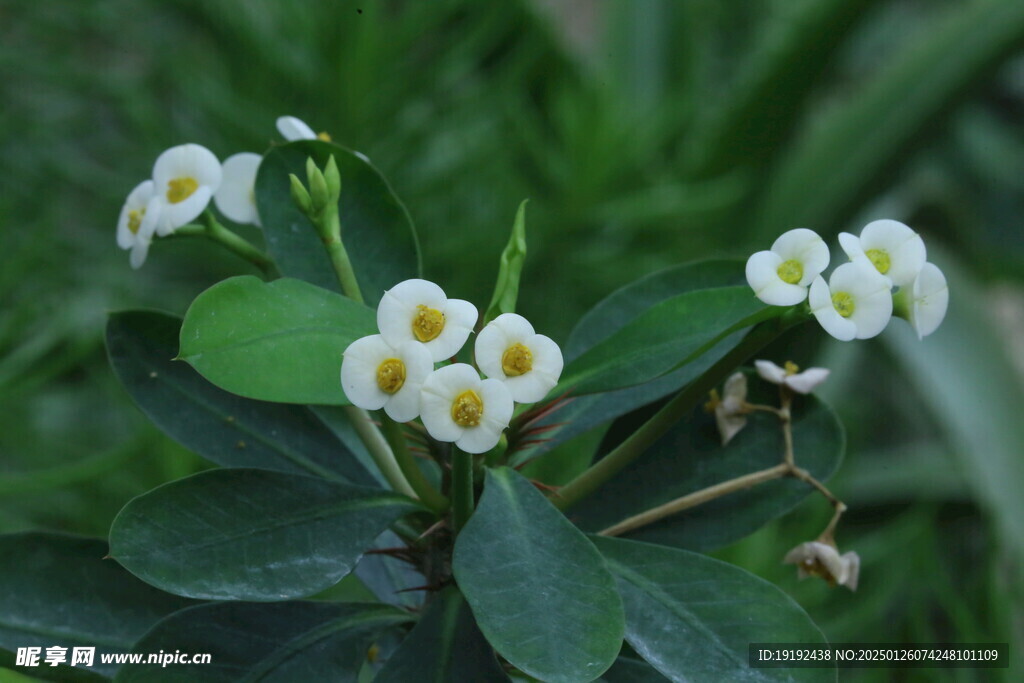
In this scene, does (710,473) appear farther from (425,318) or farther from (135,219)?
(135,219)

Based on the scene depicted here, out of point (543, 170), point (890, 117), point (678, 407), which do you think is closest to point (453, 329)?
point (678, 407)

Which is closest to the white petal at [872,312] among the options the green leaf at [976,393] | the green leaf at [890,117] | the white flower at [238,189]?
the white flower at [238,189]

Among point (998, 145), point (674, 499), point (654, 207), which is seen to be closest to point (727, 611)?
point (674, 499)

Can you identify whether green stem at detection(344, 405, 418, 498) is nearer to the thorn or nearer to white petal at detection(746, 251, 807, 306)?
the thorn

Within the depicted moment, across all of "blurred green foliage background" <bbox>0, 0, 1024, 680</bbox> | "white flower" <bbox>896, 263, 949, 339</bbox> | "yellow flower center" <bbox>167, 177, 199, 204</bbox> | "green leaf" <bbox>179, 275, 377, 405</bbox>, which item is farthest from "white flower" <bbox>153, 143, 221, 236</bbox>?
"blurred green foliage background" <bbox>0, 0, 1024, 680</bbox>

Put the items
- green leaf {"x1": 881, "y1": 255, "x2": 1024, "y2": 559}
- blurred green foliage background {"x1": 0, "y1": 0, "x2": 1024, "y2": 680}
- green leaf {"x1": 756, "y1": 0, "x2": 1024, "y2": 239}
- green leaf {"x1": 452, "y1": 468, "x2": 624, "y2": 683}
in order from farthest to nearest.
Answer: green leaf {"x1": 756, "y1": 0, "x2": 1024, "y2": 239} → green leaf {"x1": 881, "y1": 255, "x2": 1024, "y2": 559} → blurred green foliage background {"x1": 0, "y1": 0, "x2": 1024, "y2": 680} → green leaf {"x1": 452, "y1": 468, "x2": 624, "y2": 683}

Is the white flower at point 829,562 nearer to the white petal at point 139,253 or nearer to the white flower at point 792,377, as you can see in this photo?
the white flower at point 792,377

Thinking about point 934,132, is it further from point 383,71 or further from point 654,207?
point 383,71
